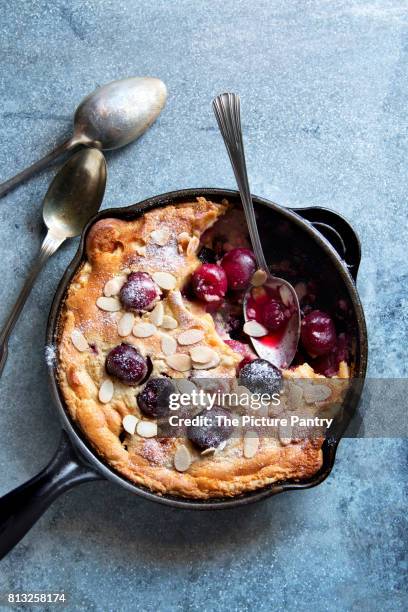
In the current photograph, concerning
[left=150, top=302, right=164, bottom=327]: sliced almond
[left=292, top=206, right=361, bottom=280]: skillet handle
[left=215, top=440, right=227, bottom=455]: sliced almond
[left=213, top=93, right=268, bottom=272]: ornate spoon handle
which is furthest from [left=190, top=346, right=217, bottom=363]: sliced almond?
[left=292, top=206, right=361, bottom=280]: skillet handle

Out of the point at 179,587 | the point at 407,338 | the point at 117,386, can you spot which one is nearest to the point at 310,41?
the point at 407,338

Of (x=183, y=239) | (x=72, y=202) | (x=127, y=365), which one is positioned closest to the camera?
(x=127, y=365)

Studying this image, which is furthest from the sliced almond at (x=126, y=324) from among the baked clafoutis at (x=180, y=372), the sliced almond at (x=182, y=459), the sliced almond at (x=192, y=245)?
the sliced almond at (x=182, y=459)

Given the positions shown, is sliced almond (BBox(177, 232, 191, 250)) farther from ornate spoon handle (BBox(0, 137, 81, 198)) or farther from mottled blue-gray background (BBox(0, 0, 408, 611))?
ornate spoon handle (BBox(0, 137, 81, 198))

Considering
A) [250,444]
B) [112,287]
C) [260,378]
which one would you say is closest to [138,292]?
[112,287]

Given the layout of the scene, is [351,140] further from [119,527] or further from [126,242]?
[119,527]

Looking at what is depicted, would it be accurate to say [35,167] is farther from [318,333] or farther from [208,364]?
[318,333]

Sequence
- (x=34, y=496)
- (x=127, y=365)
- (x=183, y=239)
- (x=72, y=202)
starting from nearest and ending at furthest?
(x=34, y=496), (x=127, y=365), (x=183, y=239), (x=72, y=202)
